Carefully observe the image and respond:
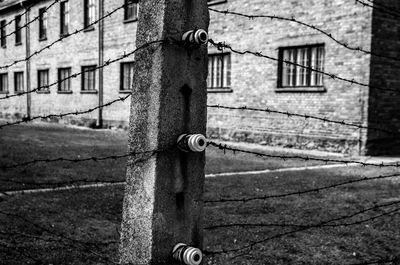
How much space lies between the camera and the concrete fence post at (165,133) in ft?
6.12

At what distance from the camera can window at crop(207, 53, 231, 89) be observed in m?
15.6

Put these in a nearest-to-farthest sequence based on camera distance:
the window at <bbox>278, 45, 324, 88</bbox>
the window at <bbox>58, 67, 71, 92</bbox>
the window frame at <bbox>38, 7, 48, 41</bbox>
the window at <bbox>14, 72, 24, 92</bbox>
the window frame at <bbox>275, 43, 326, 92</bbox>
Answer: the window frame at <bbox>275, 43, 326, 92</bbox> < the window at <bbox>278, 45, 324, 88</bbox> < the window at <bbox>58, 67, 71, 92</bbox> < the window frame at <bbox>38, 7, 48, 41</bbox> < the window at <bbox>14, 72, 24, 92</bbox>

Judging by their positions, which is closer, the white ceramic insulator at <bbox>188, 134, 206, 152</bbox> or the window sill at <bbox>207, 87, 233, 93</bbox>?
the white ceramic insulator at <bbox>188, 134, 206, 152</bbox>

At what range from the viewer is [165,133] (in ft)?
6.13

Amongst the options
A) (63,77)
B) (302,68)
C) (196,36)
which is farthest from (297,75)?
(63,77)

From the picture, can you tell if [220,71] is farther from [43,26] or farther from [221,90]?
[43,26]

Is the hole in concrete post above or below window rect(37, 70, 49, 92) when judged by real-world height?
below

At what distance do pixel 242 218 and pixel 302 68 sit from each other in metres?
8.41

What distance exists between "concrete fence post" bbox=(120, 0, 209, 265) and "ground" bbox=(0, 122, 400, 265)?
1.00 ft

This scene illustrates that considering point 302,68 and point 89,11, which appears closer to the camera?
point 302,68

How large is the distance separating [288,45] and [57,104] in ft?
46.2

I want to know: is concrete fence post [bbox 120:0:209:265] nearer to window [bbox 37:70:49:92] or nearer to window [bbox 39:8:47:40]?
window [bbox 37:70:49:92]

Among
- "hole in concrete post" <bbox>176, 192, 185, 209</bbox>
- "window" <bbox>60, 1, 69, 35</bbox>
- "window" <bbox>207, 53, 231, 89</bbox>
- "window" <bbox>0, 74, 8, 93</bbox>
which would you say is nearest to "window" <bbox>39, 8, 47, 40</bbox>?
"window" <bbox>60, 1, 69, 35</bbox>

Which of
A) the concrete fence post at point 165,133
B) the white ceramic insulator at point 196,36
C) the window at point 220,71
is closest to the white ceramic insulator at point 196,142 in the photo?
the concrete fence post at point 165,133
